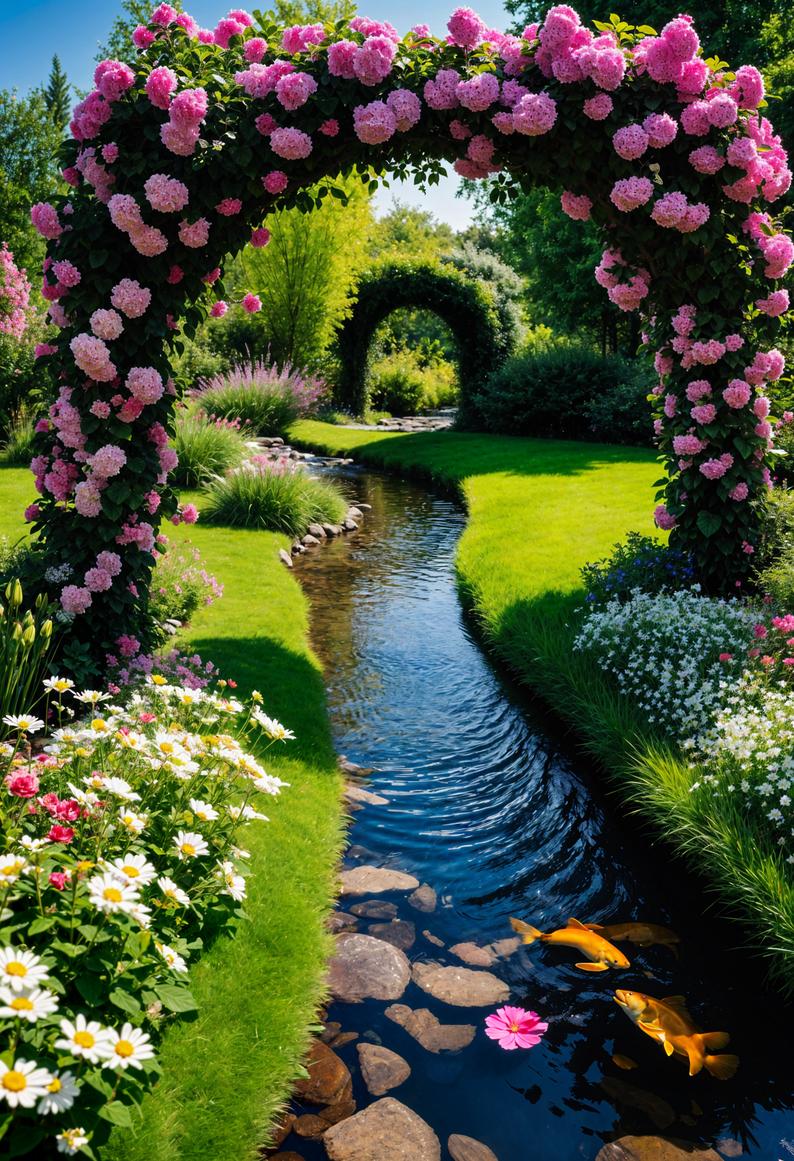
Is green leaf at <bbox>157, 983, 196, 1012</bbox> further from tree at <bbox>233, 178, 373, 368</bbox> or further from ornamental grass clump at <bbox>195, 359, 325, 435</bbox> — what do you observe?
tree at <bbox>233, 178, 373, 368</bbox>

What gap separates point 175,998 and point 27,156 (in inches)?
1564

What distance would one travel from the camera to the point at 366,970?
146 inches

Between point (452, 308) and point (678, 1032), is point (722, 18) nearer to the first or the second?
point (452, 308)

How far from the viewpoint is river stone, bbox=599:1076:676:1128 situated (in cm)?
295

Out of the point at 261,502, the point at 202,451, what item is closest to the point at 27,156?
the point at 202,451

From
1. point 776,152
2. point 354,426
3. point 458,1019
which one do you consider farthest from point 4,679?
point 354,426

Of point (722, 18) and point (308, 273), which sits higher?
point (722, 18)

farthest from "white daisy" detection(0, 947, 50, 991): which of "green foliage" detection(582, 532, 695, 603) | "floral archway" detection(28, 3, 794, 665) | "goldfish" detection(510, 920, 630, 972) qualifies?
"green foliage" detection(582, 532, 695, 603)

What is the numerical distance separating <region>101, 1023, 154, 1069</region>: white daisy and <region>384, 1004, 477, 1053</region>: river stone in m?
1.64

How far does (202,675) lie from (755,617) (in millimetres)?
4104

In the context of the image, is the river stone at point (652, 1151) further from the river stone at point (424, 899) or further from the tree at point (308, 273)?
the tree at point (308, 273)

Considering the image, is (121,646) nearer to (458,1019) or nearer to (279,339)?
(458,1019)

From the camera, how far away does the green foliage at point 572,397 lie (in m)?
18.8

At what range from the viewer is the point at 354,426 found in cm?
2650
